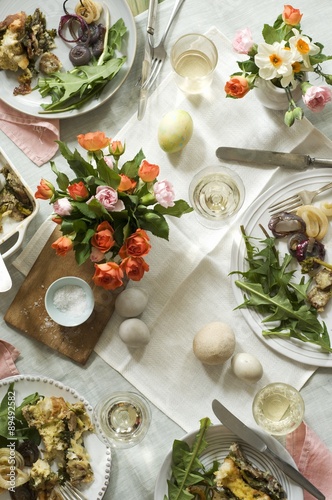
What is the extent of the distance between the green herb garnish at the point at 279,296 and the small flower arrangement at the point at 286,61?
0.27 m

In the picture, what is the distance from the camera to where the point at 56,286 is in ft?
4.60

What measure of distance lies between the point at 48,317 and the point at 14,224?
7.9 inches

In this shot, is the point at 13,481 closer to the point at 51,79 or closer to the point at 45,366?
the point at 45,366

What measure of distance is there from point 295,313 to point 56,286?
1.57ft

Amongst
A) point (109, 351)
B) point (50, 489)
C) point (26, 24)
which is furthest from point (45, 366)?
point (26, 24)

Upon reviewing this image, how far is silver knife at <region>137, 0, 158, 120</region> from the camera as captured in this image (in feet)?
4.66

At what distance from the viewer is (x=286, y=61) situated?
1259 millimetres

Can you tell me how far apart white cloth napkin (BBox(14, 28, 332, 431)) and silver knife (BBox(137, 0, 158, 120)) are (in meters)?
0.03

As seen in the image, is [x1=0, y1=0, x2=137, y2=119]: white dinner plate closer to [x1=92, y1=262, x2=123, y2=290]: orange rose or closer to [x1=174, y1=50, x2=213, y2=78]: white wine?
[x1=174, y1=50, x2=213, y2=78]: white wine

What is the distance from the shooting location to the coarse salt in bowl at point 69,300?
1394mm

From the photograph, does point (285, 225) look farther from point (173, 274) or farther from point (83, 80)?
point (83, 80)

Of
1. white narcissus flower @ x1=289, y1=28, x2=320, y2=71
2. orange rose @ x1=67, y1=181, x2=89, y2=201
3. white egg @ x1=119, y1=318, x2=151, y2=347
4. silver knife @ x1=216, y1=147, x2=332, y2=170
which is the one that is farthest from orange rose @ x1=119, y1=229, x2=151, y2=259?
white narcissus flower @ x1=289, y1=28, x2=320, y2=71

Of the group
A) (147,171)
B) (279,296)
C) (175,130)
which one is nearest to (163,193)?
(147,171)

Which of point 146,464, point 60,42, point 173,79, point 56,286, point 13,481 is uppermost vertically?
point 60,42
